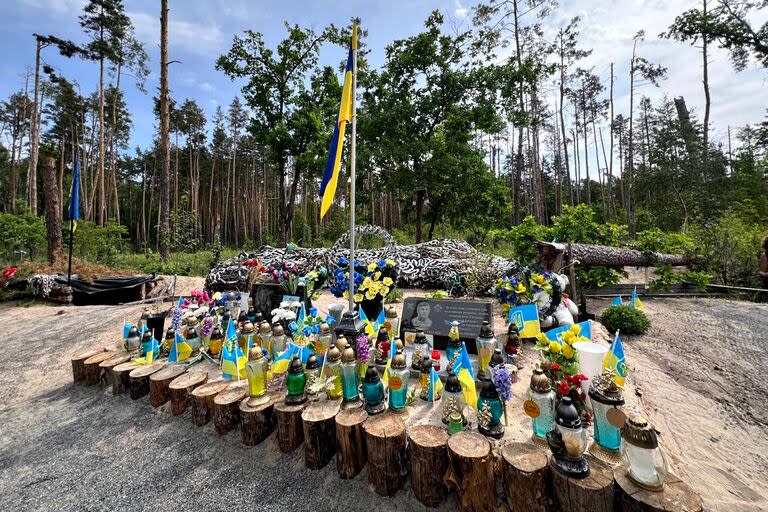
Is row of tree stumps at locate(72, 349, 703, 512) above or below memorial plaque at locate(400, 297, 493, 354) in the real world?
below

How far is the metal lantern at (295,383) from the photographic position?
2.31 metres

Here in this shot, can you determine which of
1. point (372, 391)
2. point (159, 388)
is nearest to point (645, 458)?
point (372, 391)

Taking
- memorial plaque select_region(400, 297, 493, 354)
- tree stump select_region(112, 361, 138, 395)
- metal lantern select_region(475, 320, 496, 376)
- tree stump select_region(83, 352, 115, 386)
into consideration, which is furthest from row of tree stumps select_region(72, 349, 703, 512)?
memorial plaque select_region(400, 297, 493, 354)

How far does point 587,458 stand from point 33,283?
39.2 ft

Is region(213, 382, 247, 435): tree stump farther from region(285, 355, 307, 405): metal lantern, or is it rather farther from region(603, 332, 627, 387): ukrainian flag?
region(603, 332, 627, 387): ukrainian flag

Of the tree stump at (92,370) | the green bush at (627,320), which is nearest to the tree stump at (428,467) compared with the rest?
the tree stump at (92,370)

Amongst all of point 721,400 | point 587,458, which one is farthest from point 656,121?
point 587,458

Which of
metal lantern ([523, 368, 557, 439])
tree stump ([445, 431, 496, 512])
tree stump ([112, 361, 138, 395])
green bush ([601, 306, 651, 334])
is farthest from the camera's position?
green bush ([601, 306, 651, 334])

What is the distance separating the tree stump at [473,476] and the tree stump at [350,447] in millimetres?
615

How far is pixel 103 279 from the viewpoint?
8.38m

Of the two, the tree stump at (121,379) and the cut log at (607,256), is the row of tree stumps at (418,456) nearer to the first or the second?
the tree stump at (121,379)

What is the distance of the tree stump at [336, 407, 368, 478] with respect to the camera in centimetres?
200

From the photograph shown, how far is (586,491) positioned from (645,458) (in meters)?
0.30

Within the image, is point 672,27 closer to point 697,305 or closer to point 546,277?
point 697,305
